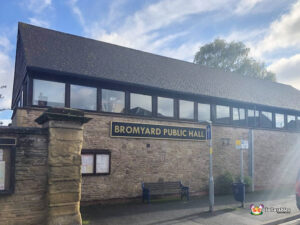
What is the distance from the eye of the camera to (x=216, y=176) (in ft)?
50.4

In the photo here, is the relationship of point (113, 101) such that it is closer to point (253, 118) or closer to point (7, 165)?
point (7, 165)

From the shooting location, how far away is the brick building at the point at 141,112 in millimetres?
11391

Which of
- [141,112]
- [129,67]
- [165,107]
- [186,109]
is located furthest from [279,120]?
[129,67]

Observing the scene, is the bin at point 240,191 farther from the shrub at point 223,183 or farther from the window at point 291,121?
the window at point 291,121

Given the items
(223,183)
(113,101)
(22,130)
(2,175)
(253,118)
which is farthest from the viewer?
(253,118)

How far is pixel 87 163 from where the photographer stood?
11.3m

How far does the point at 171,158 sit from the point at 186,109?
2.82 metres


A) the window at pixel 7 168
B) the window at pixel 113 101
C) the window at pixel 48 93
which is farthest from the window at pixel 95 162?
the window at pixel 7 168

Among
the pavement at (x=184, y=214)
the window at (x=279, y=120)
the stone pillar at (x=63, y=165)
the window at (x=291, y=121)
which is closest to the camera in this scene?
the stone pillar at (x=63, y=165)

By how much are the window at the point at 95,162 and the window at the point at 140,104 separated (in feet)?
8.01

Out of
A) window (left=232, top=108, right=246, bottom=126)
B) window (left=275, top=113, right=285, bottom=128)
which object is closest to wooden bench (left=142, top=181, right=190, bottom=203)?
window (left=232, top=108, right=246, bottom=126)

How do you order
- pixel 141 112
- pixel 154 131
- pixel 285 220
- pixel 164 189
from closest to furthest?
pixel 285 220 → pixel 164 189 → pixel 141 112 → pixel 154 131

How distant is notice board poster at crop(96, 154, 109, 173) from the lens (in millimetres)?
11570

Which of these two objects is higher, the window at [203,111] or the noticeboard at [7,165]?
the window at [203,111]
